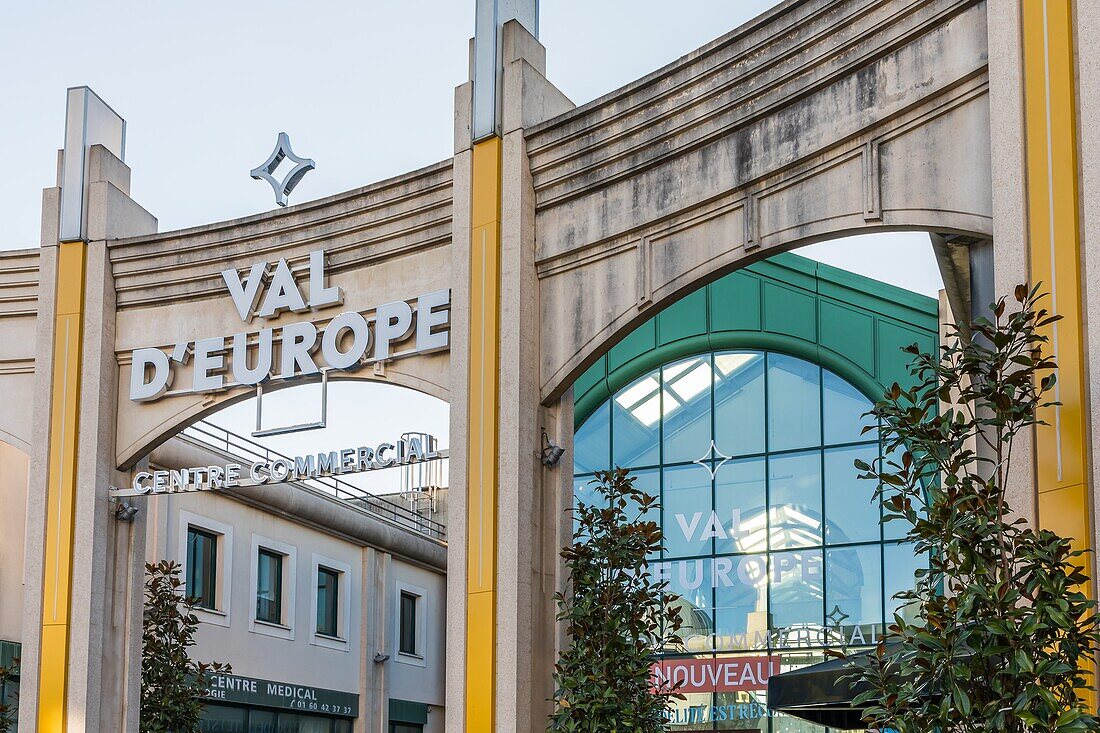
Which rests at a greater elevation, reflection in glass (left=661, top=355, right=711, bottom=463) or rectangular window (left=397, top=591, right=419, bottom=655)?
reflection in glass (left=661, top=355, right=711, bottom=463)

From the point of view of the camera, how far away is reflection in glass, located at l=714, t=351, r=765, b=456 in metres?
27.4

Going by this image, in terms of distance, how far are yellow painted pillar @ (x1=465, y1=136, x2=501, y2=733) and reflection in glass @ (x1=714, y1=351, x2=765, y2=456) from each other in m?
14.9

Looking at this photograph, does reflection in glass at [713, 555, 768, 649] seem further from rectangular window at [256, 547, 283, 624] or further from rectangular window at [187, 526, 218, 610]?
rectangular window at [187, 526, 218, 610]

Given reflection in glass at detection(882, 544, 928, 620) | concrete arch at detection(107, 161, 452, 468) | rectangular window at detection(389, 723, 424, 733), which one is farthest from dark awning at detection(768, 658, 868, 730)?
rectangular window at detection(389, 723, 424, 733)

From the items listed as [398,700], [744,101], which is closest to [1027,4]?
[744,101]

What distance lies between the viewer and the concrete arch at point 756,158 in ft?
33.1

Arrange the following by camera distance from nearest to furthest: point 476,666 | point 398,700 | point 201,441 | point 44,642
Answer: point 476,666 → point 44,642 → point 201,441 → point 398,700

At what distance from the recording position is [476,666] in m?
12.6

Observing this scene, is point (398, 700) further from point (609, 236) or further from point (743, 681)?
point (609, 236)

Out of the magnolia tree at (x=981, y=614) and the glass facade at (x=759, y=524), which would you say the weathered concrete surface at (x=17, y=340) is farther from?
the glass facade at (x=759, y=524)

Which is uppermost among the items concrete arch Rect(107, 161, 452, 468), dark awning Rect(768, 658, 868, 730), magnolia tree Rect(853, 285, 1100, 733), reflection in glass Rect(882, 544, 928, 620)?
concrete arch Rect(107, 161, 452, 468)

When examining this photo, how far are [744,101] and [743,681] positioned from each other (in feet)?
56.5

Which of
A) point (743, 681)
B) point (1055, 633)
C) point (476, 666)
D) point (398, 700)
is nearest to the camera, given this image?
point (1055, 633)

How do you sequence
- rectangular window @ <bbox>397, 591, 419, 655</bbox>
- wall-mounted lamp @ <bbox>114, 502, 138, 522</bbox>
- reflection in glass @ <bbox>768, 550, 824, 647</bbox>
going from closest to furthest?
wall-mounted lamp @ <bbox>114, 502, 138, 522</bbox> < reflection in glass @ <bbox>768, 550, 824, 647</bbox> < rectangular window @ <bbox>397, 591, 419, 655</bbox>
